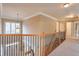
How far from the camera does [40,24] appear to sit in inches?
200

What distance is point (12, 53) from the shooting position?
458cm

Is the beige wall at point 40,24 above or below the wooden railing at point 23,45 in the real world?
above

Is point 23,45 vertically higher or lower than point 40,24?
lower

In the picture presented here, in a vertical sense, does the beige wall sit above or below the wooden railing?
above

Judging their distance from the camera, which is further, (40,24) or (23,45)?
(40,24)

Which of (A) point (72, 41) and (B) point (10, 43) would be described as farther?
(A) point (72, 41)

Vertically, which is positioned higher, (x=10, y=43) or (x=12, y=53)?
(x=10, y=43)

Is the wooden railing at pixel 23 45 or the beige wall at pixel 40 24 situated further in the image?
the beige wall at pixel 40 24

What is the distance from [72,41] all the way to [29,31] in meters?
2.27

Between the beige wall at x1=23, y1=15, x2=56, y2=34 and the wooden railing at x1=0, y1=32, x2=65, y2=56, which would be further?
the beige wall at x1=23, y1=15, x2=56, y2=34

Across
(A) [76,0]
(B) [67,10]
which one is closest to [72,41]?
(B) [67,10]

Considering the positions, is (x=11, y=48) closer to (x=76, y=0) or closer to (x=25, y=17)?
(x=25, y=17)

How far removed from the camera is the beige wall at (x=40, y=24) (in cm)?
489

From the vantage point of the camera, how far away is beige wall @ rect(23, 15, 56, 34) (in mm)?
4891
